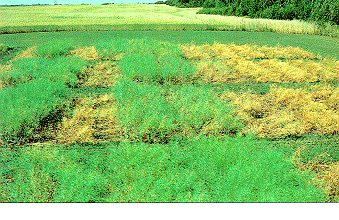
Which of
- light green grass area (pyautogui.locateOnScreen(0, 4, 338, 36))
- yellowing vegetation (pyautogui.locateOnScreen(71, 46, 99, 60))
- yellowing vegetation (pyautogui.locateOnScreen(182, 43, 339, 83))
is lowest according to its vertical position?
yellowing vegetation (pyautogui.locateOnScreen(182, 43, 339, 83))

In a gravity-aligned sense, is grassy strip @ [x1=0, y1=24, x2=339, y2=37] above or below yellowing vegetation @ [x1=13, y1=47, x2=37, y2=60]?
above

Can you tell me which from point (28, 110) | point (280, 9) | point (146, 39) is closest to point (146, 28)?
point (146, 39)

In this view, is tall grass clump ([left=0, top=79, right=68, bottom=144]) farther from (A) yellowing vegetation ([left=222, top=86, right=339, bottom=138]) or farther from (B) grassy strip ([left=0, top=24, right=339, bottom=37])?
(A) yellowing vegetation ([left=222, top=86, right=339, bottom=138])

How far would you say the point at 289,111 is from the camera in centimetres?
341

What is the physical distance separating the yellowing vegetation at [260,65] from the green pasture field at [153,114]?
2 cm

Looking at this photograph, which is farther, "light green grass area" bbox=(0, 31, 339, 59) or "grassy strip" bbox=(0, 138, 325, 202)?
"light green grass area" bbox=(0, 31, 339, 59)

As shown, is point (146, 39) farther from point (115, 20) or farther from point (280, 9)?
point (280, 9)

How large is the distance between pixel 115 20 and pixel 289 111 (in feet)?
5.60

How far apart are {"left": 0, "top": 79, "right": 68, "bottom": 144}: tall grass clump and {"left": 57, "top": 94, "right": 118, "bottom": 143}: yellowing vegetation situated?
146mm

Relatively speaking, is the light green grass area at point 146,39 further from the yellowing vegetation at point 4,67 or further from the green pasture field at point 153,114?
the yellowing vegetation at point 4,67

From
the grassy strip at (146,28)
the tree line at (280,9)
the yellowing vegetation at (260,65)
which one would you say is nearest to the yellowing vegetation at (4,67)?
the grassy strip at (146,28)

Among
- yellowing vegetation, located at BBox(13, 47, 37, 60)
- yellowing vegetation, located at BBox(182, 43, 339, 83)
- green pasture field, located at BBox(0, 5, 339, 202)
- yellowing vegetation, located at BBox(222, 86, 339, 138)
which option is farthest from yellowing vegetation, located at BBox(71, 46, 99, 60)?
yellowing vegetation, located at BBox(222, 86, 339, 138)

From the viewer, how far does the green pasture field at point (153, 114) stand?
2.32m

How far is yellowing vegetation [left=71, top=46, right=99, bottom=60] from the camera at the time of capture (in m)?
3.99
